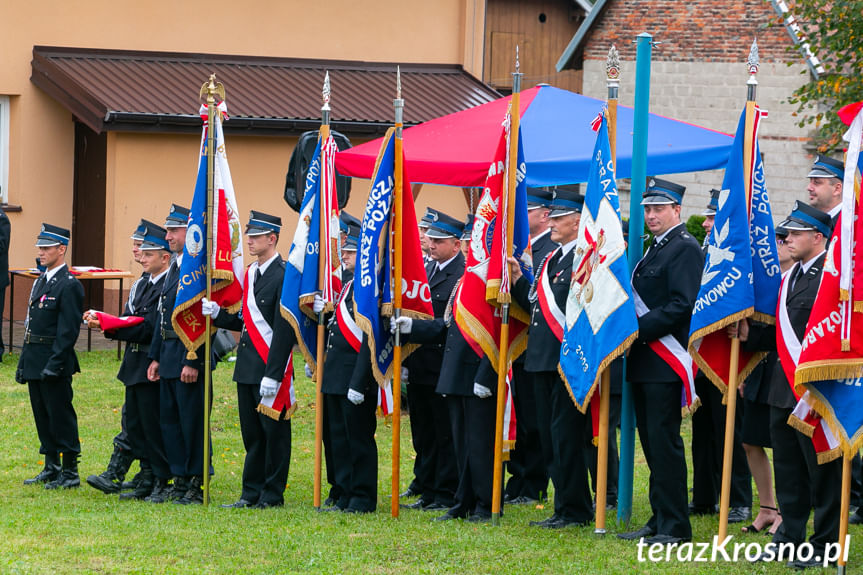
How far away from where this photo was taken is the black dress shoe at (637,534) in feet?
26.9

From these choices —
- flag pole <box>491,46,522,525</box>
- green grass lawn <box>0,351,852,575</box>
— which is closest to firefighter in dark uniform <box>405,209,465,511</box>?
green grass lawn <box>0,351,852,575</box>

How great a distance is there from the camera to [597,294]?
8242 mm

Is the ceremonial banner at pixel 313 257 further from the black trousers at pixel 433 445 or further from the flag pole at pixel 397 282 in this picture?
the black trousers at pixel 433 445

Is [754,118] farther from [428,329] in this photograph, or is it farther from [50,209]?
[50,209]

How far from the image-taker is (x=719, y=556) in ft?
25.4

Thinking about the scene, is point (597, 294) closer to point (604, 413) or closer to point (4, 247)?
point (604, 413)

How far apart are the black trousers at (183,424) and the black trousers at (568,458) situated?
2867mm

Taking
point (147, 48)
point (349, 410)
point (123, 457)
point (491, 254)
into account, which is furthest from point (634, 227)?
point (147, 48)

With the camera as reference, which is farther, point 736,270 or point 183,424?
point 183,424

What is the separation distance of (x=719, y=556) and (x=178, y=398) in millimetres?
4393

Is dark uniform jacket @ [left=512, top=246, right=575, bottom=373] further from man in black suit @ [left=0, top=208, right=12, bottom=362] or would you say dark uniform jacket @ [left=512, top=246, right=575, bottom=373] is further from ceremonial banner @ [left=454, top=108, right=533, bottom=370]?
man in black suit @ [left=0, top=208, right=12, bottom=362]

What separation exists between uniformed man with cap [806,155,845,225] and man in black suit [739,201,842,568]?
2.06 feet

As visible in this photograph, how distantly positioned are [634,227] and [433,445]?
251cm

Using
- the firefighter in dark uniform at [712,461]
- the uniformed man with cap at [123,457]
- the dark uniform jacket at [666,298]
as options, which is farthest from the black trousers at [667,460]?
the uniformed man with cap at [123,457]
